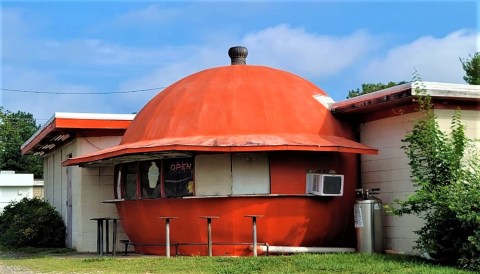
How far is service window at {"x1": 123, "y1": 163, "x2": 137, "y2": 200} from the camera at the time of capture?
642 inches

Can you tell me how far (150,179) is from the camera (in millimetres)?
15828

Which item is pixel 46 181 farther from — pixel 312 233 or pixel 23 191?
pixel 23 191

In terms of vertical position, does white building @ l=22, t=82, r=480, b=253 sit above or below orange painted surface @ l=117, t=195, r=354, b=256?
above

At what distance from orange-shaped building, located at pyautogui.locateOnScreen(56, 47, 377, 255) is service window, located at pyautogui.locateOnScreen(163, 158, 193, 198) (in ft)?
0.07

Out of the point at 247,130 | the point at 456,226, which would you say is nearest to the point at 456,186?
the point at 456,226

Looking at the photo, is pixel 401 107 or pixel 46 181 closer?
pixel 401 107

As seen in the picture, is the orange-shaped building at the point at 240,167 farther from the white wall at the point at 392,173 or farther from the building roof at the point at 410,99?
the building roof at the point at 410,99

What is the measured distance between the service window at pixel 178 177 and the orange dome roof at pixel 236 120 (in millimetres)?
558

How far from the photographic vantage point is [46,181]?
25188 millimetres

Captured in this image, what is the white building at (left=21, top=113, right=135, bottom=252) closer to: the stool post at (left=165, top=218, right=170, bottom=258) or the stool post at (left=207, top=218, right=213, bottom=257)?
the stool post at (left=165, top=218, right=170, bottom=258)

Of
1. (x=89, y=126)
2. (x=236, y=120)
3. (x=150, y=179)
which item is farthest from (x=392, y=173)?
Answer: (x=89, y=126)

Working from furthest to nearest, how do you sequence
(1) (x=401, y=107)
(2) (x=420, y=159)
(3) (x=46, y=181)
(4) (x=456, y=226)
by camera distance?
(3) (x=46, y=181) < (1) (x=401, y=107) < (2) (x=420, y=159) < (4) (x=456, y=226)

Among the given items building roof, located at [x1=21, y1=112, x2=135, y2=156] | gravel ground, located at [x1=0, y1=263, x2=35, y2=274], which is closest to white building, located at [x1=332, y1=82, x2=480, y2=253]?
building roof, located at [x1=21, y1=112, x2=135, y2=156]

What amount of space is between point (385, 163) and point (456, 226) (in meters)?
3.13
